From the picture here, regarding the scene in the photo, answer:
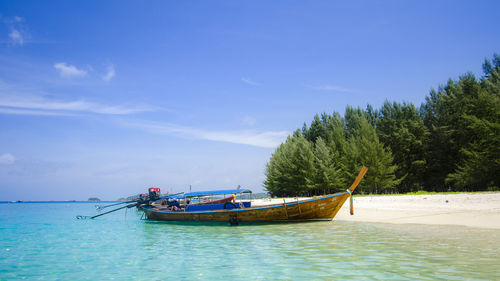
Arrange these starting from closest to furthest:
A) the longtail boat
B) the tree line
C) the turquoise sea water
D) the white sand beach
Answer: the turquoise sea water, the white sand beach, the longtail boat, the tree line

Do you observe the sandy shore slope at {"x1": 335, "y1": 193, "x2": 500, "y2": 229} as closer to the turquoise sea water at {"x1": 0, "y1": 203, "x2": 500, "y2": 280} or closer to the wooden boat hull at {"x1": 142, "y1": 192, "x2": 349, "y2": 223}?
the wooden boat hull at {"x1": 142, "y1": 192, "x2": 349, "y2": 223}

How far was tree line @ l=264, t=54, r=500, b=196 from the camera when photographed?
3878 cm

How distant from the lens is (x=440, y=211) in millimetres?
22719

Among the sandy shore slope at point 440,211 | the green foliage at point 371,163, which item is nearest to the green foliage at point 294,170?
the green foliage at point 371,163

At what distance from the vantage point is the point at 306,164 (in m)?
54.7

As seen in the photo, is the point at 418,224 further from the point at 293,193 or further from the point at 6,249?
the point at 293,193

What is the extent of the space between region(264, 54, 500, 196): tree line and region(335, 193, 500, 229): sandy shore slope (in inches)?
539

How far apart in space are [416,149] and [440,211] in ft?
103

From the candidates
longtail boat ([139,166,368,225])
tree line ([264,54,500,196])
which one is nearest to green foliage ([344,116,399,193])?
tree line ([264,54,500,196])

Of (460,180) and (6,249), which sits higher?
(460,180)

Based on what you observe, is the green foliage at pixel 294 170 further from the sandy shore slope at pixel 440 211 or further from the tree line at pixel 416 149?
the sandy shore slope at pixel 440 211

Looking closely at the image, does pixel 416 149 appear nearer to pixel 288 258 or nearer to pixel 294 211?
pixel 294 211

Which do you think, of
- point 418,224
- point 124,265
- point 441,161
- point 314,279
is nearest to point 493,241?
point 418,224

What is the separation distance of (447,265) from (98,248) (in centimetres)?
1715
